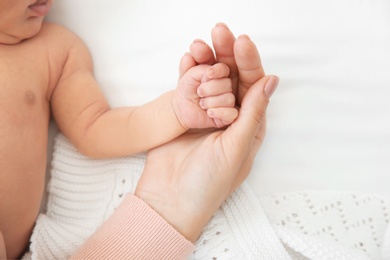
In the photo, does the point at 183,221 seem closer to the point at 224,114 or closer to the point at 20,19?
the point at 224,114

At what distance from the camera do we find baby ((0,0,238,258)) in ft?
2.59

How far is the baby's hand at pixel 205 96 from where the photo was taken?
0.75 meters

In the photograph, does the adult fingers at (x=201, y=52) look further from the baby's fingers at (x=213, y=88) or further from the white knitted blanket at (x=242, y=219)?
the white knitted blanket at (x=242, y=219)

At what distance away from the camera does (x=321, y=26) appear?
932 mm

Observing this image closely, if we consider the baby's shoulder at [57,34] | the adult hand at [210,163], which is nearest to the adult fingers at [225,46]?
the adult hand at [210,163]

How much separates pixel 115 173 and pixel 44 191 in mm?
167

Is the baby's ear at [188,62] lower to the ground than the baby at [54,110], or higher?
higher

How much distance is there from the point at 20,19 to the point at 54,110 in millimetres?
190

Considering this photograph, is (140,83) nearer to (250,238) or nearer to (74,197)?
(74,197)

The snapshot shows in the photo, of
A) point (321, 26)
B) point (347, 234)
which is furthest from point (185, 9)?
point (347, 234)

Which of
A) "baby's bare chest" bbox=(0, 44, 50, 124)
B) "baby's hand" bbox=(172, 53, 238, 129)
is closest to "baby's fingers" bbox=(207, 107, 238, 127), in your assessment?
"baby's hand" bbox=(172, 53, 238, 129)

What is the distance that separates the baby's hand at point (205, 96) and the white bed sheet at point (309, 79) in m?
0.16

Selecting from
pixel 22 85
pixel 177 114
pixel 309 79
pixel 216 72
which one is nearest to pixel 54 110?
pixel 22 85

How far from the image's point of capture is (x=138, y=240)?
31.0 inches
